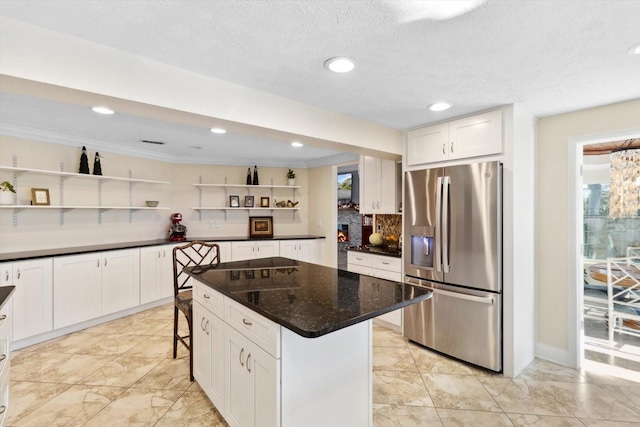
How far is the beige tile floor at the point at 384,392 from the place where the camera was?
6.91 feet

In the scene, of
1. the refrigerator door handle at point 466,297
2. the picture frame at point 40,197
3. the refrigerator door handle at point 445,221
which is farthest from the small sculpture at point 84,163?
the refrigerator door handle at point 466,297

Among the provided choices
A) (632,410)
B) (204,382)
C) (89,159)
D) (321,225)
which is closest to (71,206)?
(89,159)

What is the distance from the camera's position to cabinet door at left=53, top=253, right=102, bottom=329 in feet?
11.0

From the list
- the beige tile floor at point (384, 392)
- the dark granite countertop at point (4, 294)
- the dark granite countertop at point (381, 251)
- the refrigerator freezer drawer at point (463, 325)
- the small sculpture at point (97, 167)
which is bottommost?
the beige tile floor at point (384, 392)

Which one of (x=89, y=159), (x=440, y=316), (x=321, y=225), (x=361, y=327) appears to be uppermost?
(x=89, y=159)

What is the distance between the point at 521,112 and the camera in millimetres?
2707

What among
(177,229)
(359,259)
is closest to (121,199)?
(177,229)

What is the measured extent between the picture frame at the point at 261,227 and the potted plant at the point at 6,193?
10.2 feet

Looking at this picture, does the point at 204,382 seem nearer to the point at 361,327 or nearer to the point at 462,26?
the point at 361,327

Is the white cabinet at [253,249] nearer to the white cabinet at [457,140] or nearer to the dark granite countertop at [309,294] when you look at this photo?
the dark granite countertop at [309,294]

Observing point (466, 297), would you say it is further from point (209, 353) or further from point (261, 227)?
point (261, 227)

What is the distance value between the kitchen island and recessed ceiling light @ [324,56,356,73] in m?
1.36

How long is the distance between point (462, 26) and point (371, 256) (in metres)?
2.73

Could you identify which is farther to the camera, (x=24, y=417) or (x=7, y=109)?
(x=7, y=109)
